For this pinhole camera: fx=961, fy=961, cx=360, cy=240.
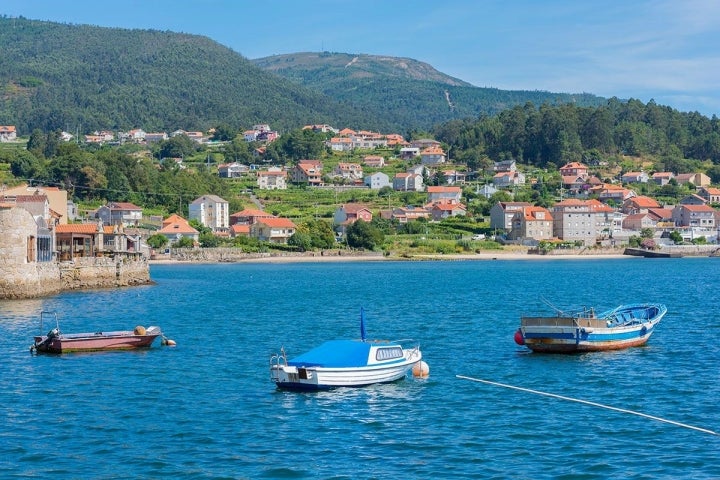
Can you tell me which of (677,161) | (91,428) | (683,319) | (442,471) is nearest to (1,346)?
(91,428)

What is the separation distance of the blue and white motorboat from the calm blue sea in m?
0.41

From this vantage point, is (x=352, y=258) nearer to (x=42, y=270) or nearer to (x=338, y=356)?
(x=42, y=270)

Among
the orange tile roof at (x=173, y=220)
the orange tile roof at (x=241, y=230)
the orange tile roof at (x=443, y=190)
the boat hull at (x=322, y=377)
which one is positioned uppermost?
the orange tile roof at (x=443, y=190)

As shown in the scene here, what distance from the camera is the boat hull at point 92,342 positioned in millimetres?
36531

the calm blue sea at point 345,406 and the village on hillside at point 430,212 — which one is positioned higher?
the village on hillside at point 430,212

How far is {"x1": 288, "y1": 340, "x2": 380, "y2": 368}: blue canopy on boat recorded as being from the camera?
28656 millimetres

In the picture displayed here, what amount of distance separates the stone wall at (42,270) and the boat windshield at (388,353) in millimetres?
30093

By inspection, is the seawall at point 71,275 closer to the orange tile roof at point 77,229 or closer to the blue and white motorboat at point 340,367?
the orange tile roof at point 77,229

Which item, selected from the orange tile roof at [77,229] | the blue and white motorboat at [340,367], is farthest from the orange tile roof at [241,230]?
the blue and white motorboat at [340,367]

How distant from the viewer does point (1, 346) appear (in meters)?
38.2

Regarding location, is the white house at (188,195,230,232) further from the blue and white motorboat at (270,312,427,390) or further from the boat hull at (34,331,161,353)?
the blue and white motorboat at (270,312,427,390)

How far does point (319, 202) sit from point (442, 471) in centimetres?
13644

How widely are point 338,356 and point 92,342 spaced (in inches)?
506

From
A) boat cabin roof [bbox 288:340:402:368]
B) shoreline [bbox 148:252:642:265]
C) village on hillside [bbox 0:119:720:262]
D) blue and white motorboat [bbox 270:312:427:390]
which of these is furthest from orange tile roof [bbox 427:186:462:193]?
boat cabin roof [bbox 288:340:402:368]
